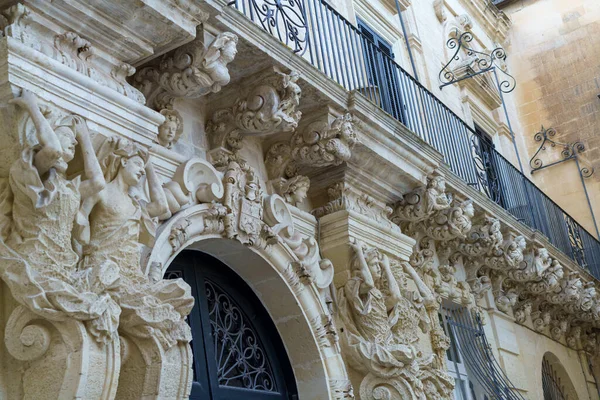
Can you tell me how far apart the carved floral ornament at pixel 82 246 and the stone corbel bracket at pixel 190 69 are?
62 cm

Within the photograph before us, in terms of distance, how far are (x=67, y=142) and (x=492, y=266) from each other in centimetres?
603

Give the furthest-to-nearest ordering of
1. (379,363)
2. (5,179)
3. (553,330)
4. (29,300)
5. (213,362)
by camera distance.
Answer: (553,330)
(379,363)
(213,362)
(5,179)
(29,300)

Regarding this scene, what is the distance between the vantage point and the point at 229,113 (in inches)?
203

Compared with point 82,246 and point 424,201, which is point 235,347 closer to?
point 82,246

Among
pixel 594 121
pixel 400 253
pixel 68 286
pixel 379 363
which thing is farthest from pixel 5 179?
pixel 594 121

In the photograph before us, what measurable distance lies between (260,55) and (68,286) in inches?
83.2

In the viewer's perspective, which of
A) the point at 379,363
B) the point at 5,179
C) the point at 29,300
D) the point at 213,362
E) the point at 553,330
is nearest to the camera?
the point at 29,300

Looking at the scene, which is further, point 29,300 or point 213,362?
point 213,362

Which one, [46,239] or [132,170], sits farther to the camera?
[132,170]

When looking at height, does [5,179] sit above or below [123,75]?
below

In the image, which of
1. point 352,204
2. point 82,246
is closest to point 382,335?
point 352,204

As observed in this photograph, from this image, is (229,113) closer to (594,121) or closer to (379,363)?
(379,363)

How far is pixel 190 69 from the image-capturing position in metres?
4.48

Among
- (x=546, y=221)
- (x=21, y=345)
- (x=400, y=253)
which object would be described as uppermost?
(x=546, y=221)
